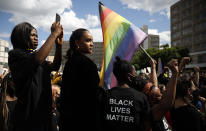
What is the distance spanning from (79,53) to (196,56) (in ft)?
181

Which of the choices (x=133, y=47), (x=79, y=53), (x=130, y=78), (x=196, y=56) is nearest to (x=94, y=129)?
(x=130, y=78)

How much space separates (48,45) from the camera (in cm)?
163

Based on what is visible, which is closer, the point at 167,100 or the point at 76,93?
the point at 167,100

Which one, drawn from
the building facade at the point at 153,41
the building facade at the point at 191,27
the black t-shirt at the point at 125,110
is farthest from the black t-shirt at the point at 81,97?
the building facade at the point at 153,41

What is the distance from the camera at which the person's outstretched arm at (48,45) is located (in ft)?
5.18

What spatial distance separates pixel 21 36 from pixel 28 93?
Answer: 1.84ft

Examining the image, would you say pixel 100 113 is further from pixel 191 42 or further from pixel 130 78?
pixel 191 42

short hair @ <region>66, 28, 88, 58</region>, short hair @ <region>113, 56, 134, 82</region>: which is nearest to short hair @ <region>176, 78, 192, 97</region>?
short hair @ <region>113, 56, 134, 82</region>

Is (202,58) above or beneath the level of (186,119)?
above

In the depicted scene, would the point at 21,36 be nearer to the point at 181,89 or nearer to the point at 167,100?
the point at 167,100

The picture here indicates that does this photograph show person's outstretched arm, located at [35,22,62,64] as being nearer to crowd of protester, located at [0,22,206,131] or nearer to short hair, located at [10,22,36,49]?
crowd of protester, located at [0,22,206,131]

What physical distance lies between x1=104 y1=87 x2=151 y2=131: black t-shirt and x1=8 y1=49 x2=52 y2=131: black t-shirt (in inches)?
24.1

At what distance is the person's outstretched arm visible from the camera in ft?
5.18

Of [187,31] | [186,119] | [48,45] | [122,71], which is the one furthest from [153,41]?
[48,45]
